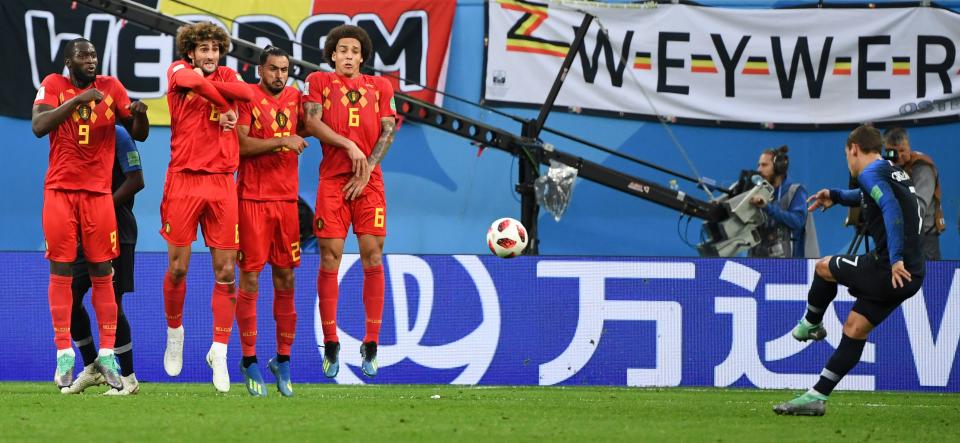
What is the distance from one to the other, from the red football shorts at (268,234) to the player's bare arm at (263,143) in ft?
1.07

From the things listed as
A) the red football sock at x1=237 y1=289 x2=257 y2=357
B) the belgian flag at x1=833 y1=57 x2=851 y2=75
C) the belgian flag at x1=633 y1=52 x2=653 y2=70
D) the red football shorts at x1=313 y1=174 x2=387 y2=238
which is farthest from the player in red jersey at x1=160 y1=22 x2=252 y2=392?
the belgian flag at x1=833 y1=57 x2=851 y2=75

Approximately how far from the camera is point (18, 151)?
1490cm

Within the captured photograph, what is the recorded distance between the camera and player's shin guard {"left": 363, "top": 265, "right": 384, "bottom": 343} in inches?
364

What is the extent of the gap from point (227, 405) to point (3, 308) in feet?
13.3

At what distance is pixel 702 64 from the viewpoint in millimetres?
14820

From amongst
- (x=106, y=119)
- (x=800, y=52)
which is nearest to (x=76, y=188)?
(x=106, y=119)

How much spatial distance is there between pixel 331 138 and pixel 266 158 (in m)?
0.43

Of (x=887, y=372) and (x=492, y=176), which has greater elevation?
(x=492, y=176)

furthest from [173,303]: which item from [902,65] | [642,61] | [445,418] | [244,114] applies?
[902,65]

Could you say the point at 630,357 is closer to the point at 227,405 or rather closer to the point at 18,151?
the point at 227,405

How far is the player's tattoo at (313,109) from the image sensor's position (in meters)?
8.97

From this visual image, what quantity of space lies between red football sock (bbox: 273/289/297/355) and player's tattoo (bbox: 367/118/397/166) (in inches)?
39.9

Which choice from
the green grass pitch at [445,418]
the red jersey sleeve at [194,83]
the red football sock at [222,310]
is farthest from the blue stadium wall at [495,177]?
the red jersey sleeve at [194,83]

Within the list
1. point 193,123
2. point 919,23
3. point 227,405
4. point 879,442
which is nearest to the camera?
point 879,442
